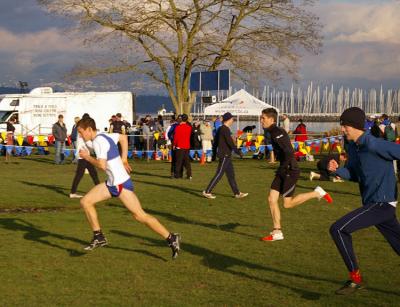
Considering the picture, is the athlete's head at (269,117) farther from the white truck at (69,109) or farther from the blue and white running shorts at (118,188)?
the white truck at (69,109)

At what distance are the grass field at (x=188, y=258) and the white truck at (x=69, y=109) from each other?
2507 centimetres

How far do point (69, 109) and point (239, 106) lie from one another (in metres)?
11.5

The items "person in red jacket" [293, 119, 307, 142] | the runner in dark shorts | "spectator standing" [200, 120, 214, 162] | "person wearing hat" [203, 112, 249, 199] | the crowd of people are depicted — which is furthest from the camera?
"person in red jacket" [293, 119, 307, 142]

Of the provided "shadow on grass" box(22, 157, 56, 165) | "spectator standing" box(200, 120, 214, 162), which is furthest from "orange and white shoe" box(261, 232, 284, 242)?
"shadow on grass" box(22, 157, 56, 165)

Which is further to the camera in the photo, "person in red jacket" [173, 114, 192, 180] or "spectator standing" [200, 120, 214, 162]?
"spectator standing" [200, 120, 214, 162]

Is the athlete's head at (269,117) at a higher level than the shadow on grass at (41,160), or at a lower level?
higher

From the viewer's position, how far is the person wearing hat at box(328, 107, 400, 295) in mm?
7004

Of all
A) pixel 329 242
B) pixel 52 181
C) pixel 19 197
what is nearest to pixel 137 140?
pixel 52 181

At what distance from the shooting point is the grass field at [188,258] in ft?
24.1

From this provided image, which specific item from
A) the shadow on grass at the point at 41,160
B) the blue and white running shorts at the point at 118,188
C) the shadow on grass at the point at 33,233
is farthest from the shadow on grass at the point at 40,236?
the shadow on grass at the point at 41,160

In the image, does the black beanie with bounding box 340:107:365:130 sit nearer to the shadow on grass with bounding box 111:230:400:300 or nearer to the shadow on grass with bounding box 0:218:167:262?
the shadow on grass with bounding box 111:230:400:300

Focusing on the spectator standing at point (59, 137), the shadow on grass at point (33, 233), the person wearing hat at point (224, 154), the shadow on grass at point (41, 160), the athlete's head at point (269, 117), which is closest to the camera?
the shadow on grass at point (33, 233)

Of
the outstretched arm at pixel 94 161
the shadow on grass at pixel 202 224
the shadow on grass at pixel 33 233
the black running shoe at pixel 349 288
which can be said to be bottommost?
the shadow on grass at pixel 202 224

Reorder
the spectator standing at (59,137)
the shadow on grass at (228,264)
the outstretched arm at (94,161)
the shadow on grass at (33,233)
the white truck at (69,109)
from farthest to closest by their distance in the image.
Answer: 1. the white truck at (69,109)
2. the spectator standing at (59,137)
3. the shadow on grass at (33,233)
4. the outstretched arm at (94,161)
5. the shadow on grass at (228,264)
